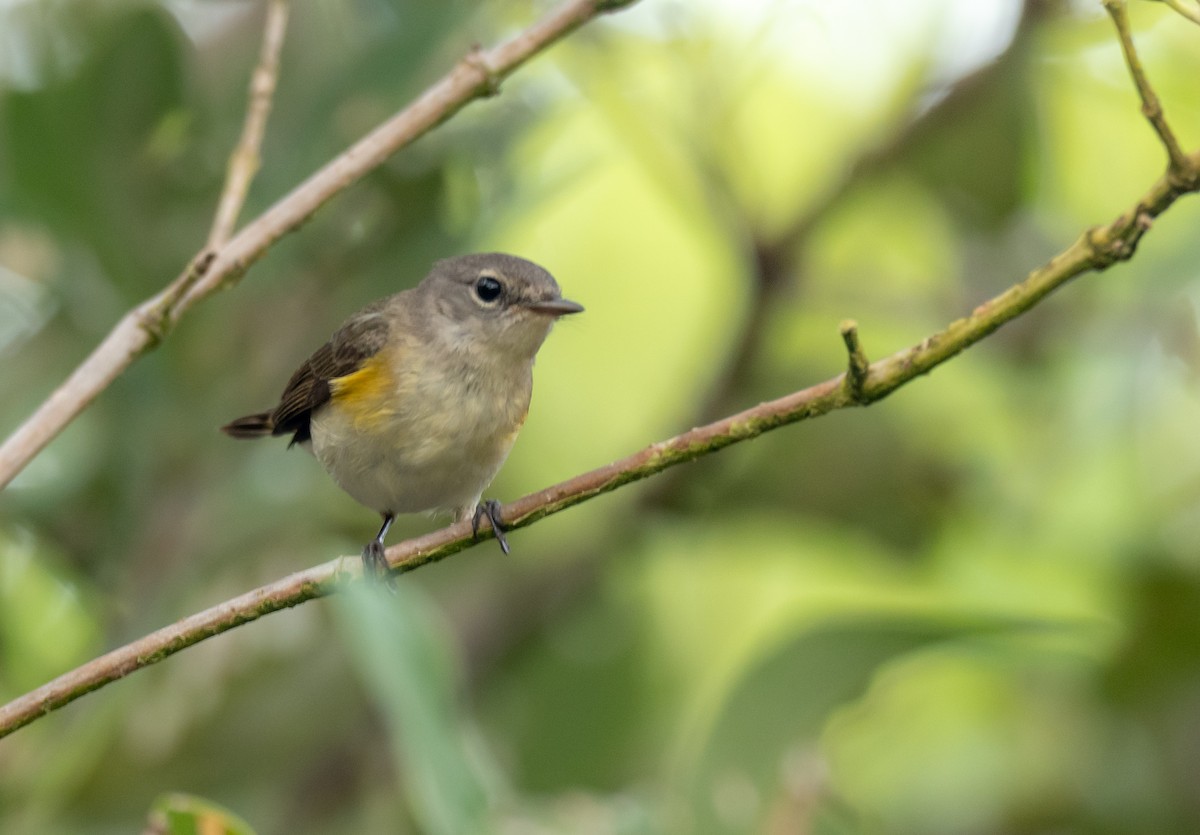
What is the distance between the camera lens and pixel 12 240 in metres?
4.27

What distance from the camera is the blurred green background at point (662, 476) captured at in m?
3.54

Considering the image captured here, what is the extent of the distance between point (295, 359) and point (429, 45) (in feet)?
2.96

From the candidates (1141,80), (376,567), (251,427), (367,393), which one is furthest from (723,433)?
(251,427)

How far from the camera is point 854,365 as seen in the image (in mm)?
1710

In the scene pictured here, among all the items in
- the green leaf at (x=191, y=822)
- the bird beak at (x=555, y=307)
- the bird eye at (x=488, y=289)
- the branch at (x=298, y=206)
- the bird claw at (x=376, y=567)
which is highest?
the bird eye at (x=488, y=289)

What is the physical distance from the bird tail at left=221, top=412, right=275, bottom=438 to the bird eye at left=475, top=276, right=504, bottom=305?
608 mm

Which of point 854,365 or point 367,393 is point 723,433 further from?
point 367,393

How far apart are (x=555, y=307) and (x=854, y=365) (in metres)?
1.47

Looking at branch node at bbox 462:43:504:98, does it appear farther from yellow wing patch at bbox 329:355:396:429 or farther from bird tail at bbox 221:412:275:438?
bird tail at bbox 221:412:275:438

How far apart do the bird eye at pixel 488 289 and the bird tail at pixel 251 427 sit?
0.61 m

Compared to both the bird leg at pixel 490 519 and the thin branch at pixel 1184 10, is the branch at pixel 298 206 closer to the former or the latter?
the bird leg at pixel 490 519

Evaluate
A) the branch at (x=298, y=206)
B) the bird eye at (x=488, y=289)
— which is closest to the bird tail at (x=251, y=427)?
the bird eye at (x=488, y=289)

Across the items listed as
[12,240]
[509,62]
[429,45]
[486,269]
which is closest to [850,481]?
[486,269]

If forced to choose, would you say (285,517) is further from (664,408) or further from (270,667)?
(664,408)
